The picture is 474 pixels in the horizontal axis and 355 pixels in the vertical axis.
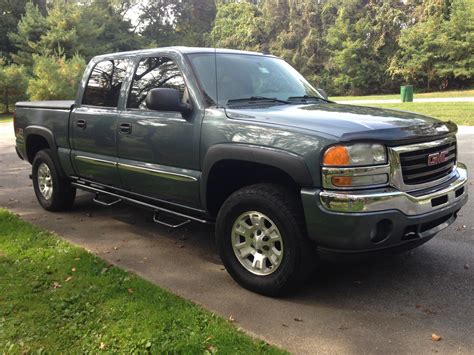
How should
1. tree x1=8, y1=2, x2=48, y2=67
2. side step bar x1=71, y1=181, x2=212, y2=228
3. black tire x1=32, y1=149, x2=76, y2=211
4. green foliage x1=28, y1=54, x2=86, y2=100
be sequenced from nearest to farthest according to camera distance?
side step bar x1=71, y1=181, x2=212, y2=228 → black tire x1=32, y1=149, x2=76, y2=211 → green foliage x1=28, y1=54, x2=86, y2=100 → tree x1=8, y1=2, x2=48, y2=67

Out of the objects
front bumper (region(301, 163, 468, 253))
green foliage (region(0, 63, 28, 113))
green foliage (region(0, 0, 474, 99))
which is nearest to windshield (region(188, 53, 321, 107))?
front bumper (region(301, 163, 468, 253))

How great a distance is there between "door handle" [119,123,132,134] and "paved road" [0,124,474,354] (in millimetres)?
1195

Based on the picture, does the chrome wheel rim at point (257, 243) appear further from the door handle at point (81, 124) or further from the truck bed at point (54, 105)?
the truck bed at point (54, 105)

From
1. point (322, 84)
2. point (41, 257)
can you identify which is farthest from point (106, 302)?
point (322, 84)

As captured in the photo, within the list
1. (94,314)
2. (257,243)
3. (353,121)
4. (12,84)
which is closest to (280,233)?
(257,243)

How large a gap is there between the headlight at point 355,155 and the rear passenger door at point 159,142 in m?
1.28

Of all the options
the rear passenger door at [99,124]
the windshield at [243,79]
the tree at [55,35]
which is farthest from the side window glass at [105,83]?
the tree at [55,35]

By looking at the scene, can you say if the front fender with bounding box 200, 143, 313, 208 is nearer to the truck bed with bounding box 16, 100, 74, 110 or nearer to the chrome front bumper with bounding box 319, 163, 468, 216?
the chrome front bumper with bounding box 319, 163, 468, 216

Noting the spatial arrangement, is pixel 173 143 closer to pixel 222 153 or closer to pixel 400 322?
pixel 222 153

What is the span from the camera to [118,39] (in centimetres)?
4644

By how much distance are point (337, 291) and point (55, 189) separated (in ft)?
13.2

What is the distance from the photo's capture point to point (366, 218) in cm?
313

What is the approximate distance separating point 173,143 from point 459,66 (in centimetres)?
4319

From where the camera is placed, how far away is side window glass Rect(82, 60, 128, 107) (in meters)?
5.07
